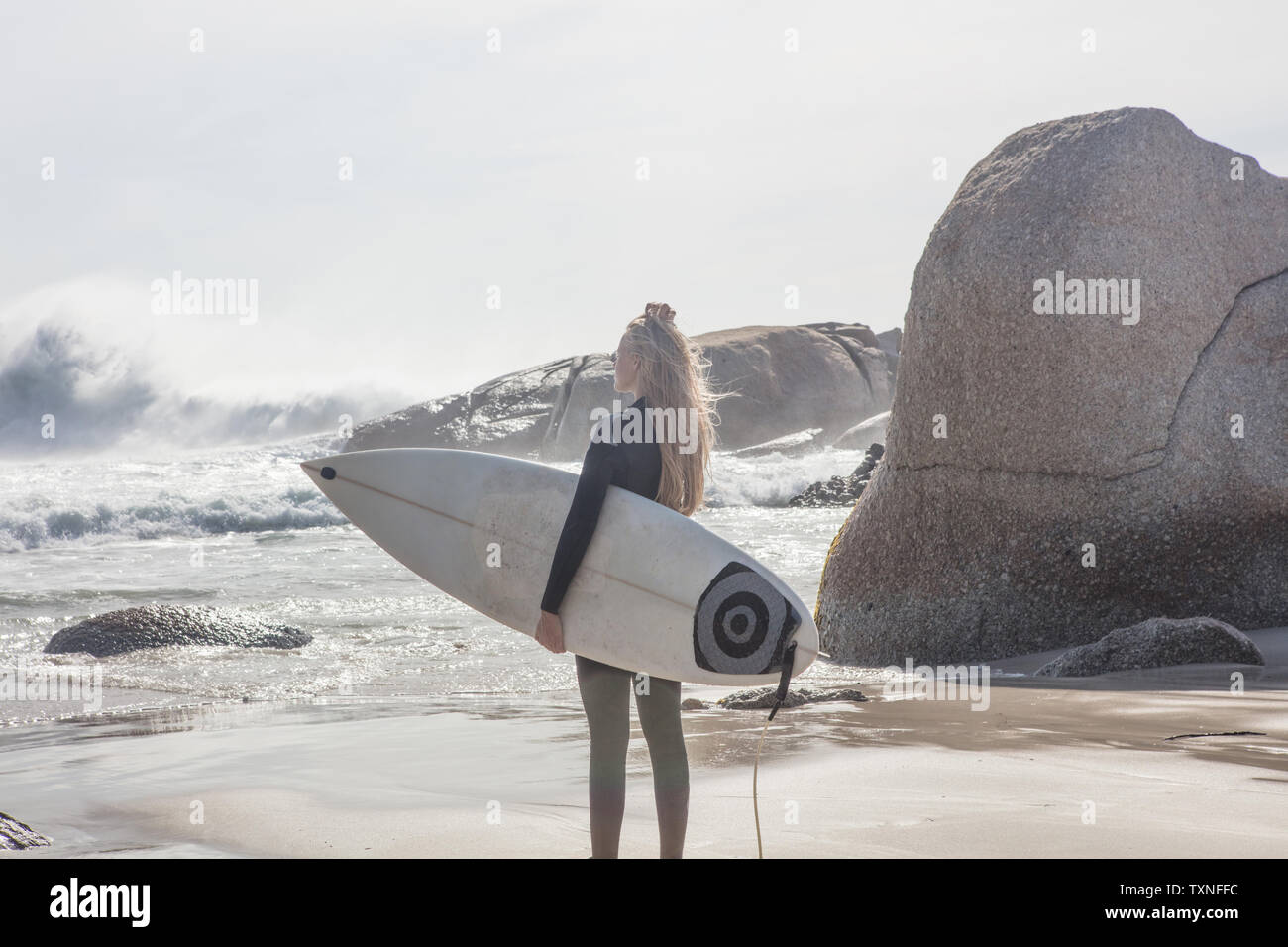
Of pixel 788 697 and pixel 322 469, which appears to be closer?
pixel 322 469

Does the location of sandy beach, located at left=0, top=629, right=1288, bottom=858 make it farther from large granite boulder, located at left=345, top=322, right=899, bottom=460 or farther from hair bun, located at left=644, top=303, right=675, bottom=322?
large granite boulder, located at left=345, top=322, right=899, bottom=460

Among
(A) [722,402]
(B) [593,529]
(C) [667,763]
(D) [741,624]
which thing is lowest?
(C) [667,763]

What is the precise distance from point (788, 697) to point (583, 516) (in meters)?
2.54

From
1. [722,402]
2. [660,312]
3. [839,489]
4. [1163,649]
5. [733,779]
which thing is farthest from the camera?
[722,402]

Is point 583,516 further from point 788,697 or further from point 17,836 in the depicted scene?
point 788,697

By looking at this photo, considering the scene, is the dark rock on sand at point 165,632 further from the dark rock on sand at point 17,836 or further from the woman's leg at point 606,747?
the woman's leg at point 606,747

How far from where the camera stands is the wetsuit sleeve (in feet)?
10.0

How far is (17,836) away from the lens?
3.27 m

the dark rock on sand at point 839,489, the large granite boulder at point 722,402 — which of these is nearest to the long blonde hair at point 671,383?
the dark rock on sand at point 839,489

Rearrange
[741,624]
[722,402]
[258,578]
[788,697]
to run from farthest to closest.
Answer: [722,402]
[258,578]
[788,697]
[741,624]

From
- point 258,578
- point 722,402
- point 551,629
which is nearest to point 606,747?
point 551,629

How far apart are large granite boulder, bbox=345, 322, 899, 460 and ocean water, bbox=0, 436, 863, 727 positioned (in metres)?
5.70

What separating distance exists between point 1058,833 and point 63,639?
6476 millimetres

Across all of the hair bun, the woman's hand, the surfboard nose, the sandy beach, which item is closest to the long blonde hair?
the hair bun
